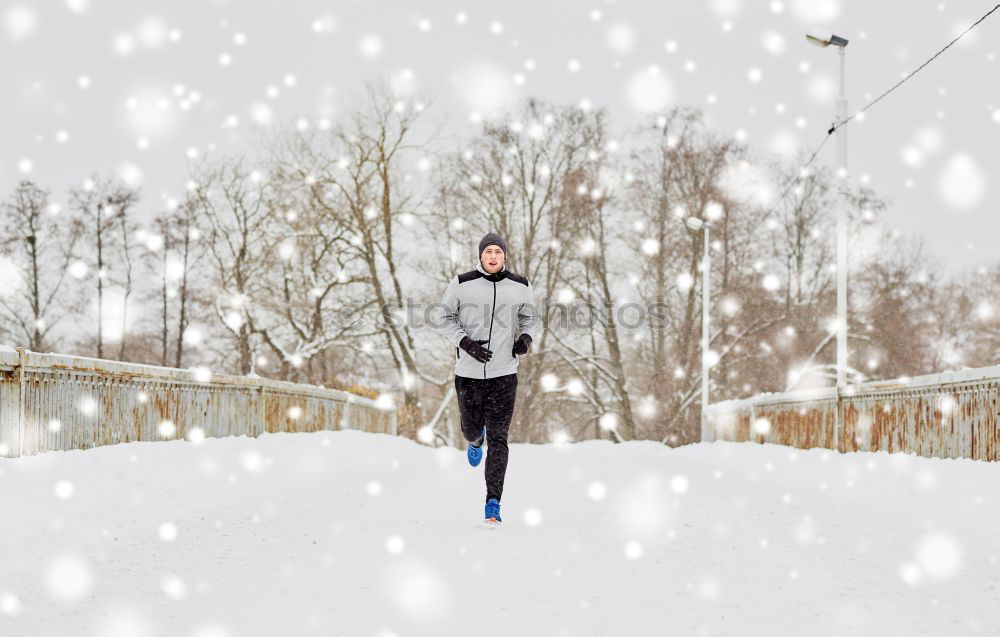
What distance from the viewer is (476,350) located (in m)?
7.22

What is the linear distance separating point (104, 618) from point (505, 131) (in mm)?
31942

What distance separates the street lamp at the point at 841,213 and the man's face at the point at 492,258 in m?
Answer: 8.42

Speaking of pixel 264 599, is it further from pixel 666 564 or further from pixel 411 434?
pixel 411 434

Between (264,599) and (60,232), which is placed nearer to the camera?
(264,599)

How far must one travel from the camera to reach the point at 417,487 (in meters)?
9.95

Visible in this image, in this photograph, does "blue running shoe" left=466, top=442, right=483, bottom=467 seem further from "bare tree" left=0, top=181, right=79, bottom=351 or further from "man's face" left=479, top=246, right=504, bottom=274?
"bare tree" left=0, top=181, right=79, bottom=351

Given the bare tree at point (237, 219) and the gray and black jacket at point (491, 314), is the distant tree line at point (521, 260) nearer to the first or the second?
the bare tree at point (237, 219)

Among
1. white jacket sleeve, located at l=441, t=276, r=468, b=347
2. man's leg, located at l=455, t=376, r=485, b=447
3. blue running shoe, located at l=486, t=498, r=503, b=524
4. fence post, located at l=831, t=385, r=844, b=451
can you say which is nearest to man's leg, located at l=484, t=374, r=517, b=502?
man's leg, located at l=455, t=376, r=485, b=447

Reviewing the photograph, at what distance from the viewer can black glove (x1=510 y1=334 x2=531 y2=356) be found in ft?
24.0

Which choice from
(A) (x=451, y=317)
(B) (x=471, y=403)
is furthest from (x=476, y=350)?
(B) (x=471, y=403)

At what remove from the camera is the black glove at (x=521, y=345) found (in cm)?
730

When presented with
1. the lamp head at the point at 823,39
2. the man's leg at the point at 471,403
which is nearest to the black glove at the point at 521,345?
the man's leg at the point at 471,403

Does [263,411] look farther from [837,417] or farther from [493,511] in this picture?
[837,417]

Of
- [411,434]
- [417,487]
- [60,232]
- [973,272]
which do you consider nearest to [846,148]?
[417,487]
